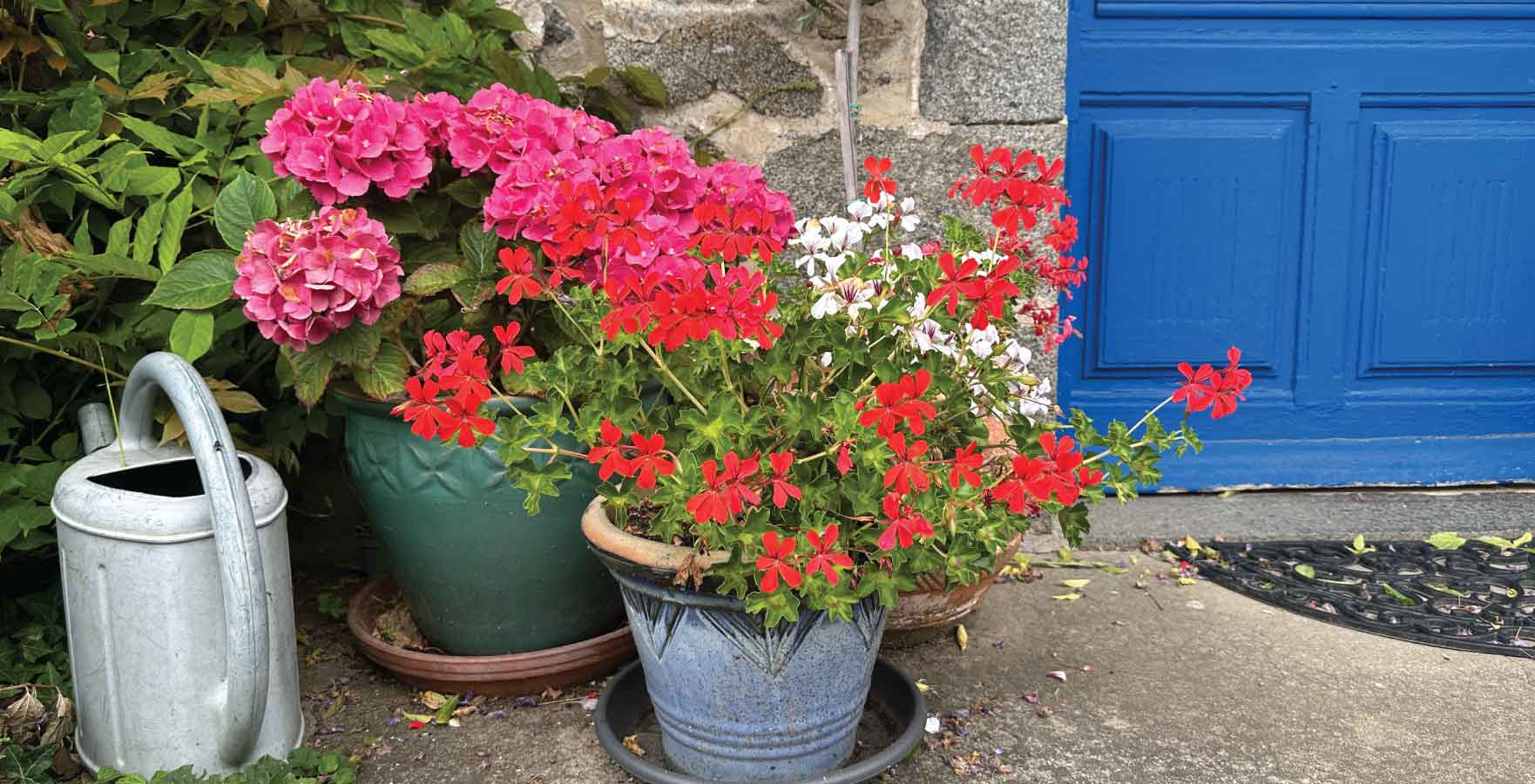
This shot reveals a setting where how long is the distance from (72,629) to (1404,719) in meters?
2.05

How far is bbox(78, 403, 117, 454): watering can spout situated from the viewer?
2029 mm

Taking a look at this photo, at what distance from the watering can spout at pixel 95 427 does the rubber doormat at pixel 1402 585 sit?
82.8 inches

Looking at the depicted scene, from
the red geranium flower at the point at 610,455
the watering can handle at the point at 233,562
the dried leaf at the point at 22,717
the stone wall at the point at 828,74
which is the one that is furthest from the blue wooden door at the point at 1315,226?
the dried leaf at the point at 22,717

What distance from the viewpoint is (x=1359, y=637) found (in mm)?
2416

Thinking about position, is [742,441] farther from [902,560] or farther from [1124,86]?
[1124,86]

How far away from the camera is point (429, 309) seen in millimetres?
2104

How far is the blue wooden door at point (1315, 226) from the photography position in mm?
2955

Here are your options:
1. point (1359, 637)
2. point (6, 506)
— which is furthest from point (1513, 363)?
point (6, 506)

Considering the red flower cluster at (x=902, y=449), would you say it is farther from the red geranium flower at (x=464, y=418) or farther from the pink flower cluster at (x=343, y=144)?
the pink flower cluster at (x=343, y=144)

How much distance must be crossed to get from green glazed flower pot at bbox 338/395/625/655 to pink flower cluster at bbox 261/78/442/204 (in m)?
0.35

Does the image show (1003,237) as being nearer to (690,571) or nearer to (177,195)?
(690,571)

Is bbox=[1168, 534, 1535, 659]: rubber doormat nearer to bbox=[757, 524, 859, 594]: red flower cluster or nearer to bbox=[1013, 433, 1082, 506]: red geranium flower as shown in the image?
bbox=[1013, 433, 1082, 506]: red geranium flower

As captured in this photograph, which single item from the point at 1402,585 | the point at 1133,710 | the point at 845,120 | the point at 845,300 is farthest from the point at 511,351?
the point at 1402,585

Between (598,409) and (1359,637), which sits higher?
(598,409)
